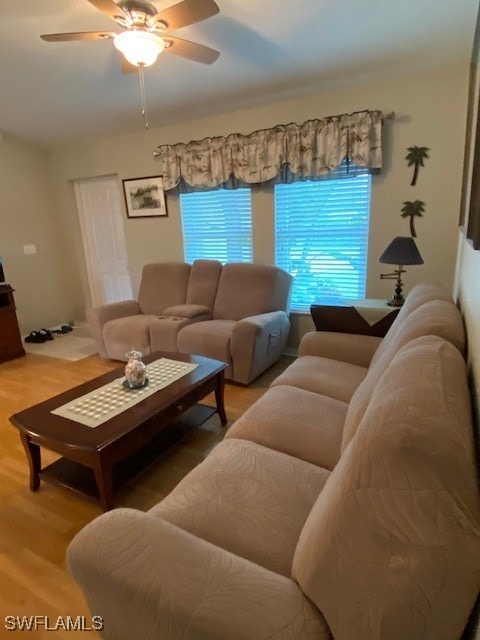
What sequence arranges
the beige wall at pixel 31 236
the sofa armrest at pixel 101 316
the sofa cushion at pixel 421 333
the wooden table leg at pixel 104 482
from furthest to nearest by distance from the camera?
the beige wall at pixel 31 236, the sofa armrest at pixel 101 316, the wooden table leg at pixel 104 482, the sofa cushion at pixel 421 333

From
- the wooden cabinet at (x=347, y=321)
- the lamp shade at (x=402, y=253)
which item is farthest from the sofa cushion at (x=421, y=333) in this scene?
the lamp shade at (x=402, y=253)

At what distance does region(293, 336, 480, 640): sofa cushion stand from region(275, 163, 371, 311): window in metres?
2.61

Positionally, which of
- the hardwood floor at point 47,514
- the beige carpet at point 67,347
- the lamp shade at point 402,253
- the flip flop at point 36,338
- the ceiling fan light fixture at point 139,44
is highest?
the ceiling fan light fixture at point 139,44

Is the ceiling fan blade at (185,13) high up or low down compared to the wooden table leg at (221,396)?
up

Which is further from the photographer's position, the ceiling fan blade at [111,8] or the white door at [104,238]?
the white door at [104,238]

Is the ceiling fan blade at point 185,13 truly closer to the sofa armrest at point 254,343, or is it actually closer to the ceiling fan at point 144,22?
the ceiling fan at point 144,22

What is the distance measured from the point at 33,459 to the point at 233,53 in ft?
9.58

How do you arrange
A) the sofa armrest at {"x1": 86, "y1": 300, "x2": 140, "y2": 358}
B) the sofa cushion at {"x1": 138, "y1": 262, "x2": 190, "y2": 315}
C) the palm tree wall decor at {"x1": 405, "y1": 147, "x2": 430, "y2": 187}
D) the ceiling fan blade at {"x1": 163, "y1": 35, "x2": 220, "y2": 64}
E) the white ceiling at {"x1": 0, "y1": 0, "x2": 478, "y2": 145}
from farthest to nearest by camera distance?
the sofa cushion at {"x1": 138, "y1": 262, "x2": 190, "y2": 315}
the sofa armrest at {"x1": 86, "y1": 300, "x2": 140, "y2": 358}
the palm tree wall decor at {"x1": 405, "y1": 147, "x2": 430, "y2": 187}
the white ceiling at {"x1": 0, "y1": 0, "x2": 478, "y2": 145}
the ceiling fan blade at {"x1": 163, "y1": 35, "x2": 220, "y2": 64}

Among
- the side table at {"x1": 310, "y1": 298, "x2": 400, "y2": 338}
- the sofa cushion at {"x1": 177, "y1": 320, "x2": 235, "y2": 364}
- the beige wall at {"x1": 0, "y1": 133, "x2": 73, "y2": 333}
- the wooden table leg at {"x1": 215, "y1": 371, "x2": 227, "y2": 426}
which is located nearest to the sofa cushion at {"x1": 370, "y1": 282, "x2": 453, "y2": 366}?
the side table at {"x1": 310, "y1": 298, "x2": 400, "y2": 338}

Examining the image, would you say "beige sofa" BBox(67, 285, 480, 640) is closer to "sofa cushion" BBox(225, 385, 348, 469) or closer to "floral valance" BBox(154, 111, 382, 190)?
"sofa cushion" BBox(225, 385, 348, 469)

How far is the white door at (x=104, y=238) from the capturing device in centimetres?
451

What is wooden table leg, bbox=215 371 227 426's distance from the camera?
2.28m

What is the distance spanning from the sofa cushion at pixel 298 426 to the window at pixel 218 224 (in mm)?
2276

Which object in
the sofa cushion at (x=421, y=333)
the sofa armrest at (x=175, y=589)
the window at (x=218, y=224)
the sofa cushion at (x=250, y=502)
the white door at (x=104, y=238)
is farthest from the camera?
the white door at (x=104, y=238)
